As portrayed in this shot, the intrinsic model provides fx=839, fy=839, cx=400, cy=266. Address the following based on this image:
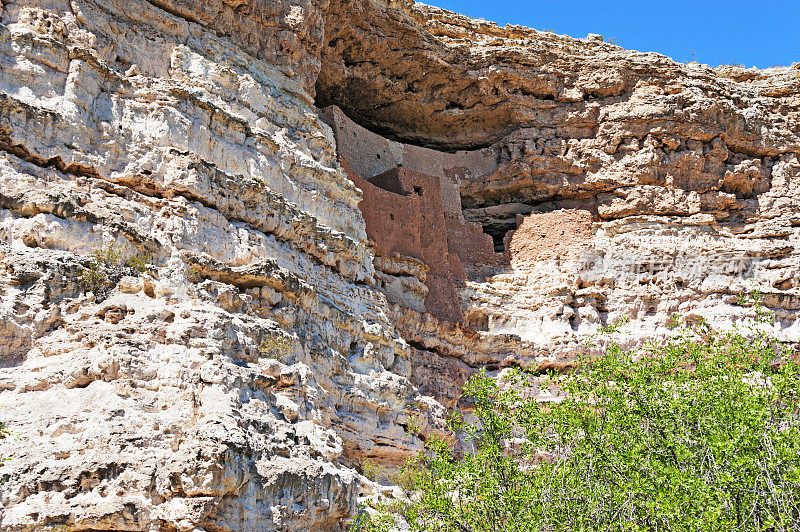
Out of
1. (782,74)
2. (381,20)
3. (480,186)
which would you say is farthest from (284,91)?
(782,74)

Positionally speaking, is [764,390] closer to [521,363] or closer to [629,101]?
[521,363]

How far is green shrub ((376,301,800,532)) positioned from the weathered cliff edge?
5.85 feet

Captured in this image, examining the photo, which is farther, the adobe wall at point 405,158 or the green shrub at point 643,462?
the adobe wall at point 405,158

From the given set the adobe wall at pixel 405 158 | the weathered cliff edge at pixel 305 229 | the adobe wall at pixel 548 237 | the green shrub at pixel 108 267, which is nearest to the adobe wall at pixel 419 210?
the adobe wall at pixel 405 158

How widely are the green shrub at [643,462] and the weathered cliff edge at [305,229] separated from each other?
178cm

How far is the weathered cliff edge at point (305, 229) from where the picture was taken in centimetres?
980

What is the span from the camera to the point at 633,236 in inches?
884

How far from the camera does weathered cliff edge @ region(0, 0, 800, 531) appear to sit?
386 inches

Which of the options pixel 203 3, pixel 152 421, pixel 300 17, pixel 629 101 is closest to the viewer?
pixel 152 421

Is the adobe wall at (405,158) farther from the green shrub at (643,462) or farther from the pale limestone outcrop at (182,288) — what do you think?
the green shrub at (643,462)

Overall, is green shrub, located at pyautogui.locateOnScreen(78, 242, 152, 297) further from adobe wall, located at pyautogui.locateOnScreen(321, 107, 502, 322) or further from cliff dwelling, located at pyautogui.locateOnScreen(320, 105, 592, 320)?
adobe wall, located at pyautogui.locateOnScreen(321, 107, 502, 322)

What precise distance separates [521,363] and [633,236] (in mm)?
5261

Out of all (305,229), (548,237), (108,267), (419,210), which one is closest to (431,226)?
(419,210)

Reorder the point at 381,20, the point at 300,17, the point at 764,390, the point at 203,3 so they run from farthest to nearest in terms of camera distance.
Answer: the point at 381,20, the point at 300,17, the point at 203,3, the point at 764,390
